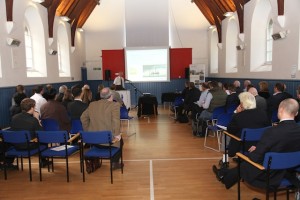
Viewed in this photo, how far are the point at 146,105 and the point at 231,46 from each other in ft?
16.2

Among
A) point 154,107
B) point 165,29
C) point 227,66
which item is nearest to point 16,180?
point 154,107

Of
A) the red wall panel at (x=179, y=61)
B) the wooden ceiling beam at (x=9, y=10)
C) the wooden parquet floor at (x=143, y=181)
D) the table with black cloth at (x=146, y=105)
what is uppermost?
the wooden ceiling beam at (x=9, y=10)

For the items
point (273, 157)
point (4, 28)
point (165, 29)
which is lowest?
point (273, 157)

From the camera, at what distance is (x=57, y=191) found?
392 cm

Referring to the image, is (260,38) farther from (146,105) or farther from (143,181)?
(143,181)

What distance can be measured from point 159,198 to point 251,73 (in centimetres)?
773

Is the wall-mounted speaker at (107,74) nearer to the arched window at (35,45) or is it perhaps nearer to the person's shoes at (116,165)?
the arched window at (35,45)

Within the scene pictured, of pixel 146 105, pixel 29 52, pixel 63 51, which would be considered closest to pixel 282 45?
pixel 146 105

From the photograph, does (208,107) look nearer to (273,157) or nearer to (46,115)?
(46,115)

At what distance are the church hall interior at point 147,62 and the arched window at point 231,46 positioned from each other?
0.14 ft

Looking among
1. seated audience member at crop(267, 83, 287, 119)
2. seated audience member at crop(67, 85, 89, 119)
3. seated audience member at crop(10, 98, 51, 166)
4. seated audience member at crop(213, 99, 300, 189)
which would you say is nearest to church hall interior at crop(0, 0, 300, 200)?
seated audience member at crop(213, 99, 300, 189)

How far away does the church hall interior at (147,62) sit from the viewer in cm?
418

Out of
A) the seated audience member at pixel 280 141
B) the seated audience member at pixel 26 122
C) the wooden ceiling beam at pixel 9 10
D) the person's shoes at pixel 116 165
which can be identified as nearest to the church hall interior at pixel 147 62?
the wooden ceiling beam at pixel 9 10

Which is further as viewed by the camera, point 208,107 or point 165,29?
point 165,29
